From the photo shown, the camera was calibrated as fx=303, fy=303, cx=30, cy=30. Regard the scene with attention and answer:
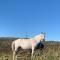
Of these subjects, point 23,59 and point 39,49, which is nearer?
point 23,59

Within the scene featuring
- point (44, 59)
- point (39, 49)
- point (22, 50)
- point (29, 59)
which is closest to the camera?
point (44, 59)

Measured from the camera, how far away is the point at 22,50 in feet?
59.8

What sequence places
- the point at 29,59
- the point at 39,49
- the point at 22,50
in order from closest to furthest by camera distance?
1. the point at 29,59
2. the point at 39,49
3. the point at 22,50

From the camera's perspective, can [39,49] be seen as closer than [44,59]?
No

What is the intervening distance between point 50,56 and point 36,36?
14.3 ft

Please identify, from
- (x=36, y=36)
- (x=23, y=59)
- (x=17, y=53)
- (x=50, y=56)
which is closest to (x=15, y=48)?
(x=17, y=53)

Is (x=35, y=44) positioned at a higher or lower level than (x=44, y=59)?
higher

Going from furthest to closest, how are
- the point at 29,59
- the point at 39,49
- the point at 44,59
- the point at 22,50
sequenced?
the point at 22,50 < the point at 39,49 < the point at 29,59 < the point at 44,59

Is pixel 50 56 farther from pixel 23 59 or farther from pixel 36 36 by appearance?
pixel 36 36

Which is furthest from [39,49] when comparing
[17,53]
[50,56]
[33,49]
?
[50,56]

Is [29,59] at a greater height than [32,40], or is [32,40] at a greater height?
[32,40]

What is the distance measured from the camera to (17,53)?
18.1m

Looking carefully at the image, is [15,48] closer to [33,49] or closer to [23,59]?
[33,49]

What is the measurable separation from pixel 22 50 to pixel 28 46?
0.54 m
